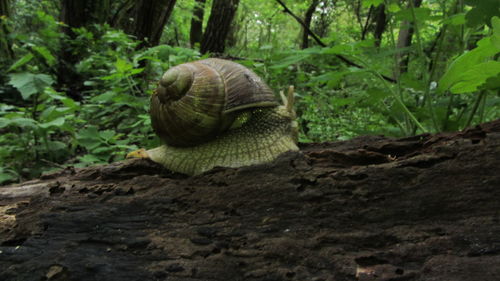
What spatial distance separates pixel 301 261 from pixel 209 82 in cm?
121

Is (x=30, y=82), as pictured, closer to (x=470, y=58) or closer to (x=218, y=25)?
(x=470, y=58)

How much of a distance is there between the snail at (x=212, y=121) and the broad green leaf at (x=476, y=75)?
0.90 m

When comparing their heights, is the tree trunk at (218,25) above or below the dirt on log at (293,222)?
above

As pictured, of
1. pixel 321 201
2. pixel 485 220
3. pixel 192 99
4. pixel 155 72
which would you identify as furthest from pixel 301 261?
pixel 155 72

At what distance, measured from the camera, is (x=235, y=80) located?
83.0 inches

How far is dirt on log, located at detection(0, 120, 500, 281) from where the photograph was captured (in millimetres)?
1218

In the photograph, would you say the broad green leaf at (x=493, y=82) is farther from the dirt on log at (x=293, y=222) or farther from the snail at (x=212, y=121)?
the snail at (x=212, y=121)

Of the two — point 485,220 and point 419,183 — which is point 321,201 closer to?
point 419,183

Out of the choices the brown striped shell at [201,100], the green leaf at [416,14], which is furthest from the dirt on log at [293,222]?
the green leaf at [416,14]

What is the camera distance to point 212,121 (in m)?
2.05

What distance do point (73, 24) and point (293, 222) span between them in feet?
22.8

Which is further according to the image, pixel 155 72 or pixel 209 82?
pixel 155 72

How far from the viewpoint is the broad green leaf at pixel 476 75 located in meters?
1.36

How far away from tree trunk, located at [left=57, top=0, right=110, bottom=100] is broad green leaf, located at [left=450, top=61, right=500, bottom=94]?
19.7ft
